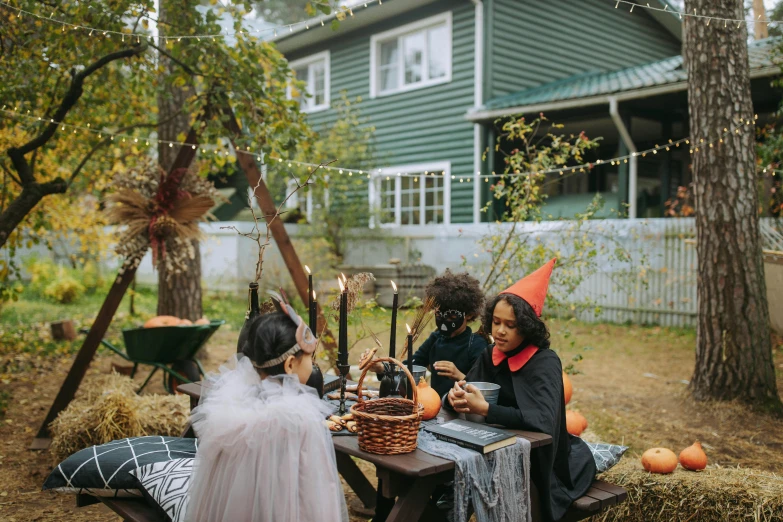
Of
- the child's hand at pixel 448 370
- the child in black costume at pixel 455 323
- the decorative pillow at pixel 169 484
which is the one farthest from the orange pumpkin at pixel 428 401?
the decorative pillow at pixel 169 484

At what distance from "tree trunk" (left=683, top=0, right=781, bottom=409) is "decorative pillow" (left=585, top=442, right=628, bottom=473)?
2755 mm

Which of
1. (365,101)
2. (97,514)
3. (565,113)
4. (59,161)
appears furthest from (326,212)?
(97,514)

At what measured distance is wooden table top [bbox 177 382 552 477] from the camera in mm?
2180

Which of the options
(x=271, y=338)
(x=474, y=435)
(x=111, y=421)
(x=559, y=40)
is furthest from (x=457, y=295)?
(x=559, y=40)

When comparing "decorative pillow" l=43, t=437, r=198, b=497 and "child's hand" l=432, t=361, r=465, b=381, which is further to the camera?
"child's hand" l=432, t=361, r=465, b=381

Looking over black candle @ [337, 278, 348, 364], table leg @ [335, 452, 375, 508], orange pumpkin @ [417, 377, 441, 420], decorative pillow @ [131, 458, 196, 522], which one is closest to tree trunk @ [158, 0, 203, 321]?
table leg @ [335, 452, 375, 508]

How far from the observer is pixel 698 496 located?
10.7 feet

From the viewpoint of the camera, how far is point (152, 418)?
452cm

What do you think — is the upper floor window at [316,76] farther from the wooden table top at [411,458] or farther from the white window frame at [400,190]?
the wooden table top at [411,458]

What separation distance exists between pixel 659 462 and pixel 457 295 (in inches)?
53.1

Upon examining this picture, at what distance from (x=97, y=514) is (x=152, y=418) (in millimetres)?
840

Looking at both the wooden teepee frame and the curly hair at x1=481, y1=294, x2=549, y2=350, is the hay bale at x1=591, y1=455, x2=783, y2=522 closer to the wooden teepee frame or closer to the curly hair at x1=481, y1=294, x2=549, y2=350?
the curly hair at x1=481, y1=294, x2=549, y2=350

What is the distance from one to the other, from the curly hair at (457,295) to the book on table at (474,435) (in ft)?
2.95

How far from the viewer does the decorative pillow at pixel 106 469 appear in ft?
8.93
